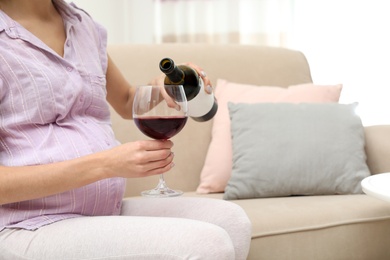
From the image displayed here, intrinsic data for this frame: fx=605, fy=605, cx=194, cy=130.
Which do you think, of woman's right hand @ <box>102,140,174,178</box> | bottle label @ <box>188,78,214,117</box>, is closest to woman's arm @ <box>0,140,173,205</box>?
woman's right hand @ <box>102,140,174,178</box>

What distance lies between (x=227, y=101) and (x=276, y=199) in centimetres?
48

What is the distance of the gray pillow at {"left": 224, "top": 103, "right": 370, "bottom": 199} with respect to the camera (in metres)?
2.17

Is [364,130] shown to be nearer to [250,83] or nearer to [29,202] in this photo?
[250,83]

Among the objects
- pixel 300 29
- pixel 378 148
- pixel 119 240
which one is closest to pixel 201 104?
pixel 119 240

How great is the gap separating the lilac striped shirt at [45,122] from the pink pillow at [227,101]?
829 millimetres

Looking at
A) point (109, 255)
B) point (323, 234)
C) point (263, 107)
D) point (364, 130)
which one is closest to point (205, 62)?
point (263, 107)

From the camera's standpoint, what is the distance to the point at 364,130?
2418 mm

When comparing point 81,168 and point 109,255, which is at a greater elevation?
point 81,168

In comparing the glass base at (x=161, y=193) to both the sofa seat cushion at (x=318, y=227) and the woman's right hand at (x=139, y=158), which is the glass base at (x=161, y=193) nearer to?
the woman's right hand at (x=139, y=158)

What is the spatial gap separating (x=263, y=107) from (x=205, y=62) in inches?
14.5

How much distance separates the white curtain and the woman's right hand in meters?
2.73

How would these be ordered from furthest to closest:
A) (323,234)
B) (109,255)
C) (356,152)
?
(356,152) → (323,234) → (109,255)

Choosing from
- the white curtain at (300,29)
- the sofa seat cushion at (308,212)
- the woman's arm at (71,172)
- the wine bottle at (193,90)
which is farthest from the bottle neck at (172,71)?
the white curtain at (300,29)

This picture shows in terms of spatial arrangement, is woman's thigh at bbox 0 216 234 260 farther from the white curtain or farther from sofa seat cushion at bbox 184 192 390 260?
the white curtain
